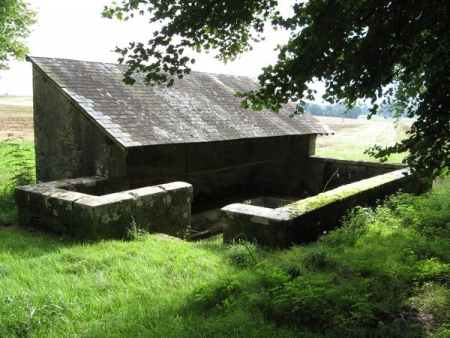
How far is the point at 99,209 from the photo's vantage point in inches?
233

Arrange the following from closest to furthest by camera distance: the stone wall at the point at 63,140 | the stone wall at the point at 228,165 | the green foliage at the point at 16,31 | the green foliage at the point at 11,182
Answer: the green foliage at the point at 11,182 < the stone wall at the point at 63,140 < the stone wall at the point at 228,165 < the green foliage at the point at 16,31

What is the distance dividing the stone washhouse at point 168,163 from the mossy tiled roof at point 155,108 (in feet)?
0.11

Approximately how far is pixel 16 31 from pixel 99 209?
46.8 feet

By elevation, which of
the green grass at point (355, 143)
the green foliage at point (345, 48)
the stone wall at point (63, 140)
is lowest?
the green grass at point (355, 143)

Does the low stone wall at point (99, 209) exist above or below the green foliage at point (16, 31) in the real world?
below

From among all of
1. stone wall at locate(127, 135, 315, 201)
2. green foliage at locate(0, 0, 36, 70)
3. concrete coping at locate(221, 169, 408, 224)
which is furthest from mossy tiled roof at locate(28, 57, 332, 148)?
green foliage at locate(0, 0, 36, 70)

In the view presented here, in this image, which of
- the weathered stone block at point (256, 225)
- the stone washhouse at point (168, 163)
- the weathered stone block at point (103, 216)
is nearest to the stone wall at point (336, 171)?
the stone washhouse at point (168, 163)

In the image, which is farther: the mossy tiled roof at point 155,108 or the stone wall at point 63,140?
the stone wall at point 63,140

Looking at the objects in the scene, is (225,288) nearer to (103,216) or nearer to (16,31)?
(103,216)

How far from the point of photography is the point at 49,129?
923cm

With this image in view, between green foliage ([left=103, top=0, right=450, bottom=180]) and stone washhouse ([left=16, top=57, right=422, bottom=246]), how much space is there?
82cm

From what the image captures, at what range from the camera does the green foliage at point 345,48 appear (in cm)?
369

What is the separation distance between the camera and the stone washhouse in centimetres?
628

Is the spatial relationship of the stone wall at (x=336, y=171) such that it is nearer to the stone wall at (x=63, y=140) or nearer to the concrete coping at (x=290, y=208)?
the concrete coping at (x=290, y=208)
